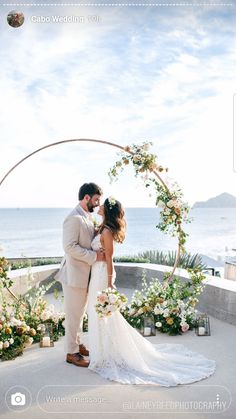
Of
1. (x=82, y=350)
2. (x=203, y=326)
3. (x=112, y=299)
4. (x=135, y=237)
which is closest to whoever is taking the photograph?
(x=112, y=299)

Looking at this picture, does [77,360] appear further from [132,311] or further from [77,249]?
[132,311]

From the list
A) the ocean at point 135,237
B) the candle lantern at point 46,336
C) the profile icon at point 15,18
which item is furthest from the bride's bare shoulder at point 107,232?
the ocean at point 135,237

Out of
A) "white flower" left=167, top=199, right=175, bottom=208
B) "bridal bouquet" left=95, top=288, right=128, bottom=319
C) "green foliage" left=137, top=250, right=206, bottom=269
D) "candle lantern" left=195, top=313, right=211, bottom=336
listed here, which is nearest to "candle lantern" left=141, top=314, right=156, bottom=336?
"candle lantern" left=195, top=313, right=211, bottom=336

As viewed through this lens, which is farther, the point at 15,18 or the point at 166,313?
the point at 166,313

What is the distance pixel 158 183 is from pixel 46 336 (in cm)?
206

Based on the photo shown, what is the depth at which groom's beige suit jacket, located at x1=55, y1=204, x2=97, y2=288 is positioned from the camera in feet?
15.6

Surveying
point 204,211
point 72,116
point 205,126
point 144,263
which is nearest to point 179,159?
point 205,126

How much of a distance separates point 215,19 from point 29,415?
9.57ft

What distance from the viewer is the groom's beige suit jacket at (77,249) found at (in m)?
4.74

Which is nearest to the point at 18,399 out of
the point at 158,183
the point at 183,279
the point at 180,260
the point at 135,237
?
the point at 158,183

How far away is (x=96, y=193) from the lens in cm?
487

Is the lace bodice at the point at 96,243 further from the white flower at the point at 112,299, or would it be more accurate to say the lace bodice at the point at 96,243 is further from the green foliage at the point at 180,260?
the green foliage at the point at 180,260

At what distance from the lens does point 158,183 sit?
19.7 feet

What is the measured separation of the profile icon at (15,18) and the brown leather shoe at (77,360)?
2856mm
